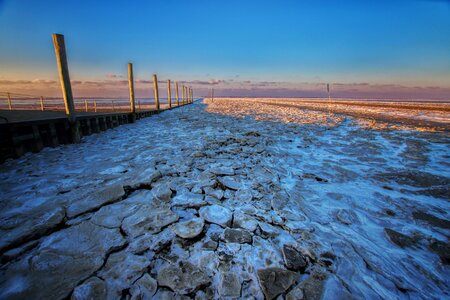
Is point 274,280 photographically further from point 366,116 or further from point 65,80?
point 366,116

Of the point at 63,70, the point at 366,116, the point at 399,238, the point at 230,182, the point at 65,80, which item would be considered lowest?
the point at 399,238

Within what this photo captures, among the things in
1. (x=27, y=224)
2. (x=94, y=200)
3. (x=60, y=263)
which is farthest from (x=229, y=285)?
(x=27, y=224)

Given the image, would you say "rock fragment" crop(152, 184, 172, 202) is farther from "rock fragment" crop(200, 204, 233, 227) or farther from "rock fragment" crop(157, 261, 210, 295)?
"rock fragment" crop(157, 261, 210, 295)

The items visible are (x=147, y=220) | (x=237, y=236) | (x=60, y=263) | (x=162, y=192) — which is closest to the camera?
(x=60, y=263)

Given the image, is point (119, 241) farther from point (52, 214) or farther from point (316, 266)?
point (316, 266)

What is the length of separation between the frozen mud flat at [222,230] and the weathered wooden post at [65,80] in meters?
2.28

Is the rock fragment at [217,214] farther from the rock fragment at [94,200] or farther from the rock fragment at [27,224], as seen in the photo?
the rock fragment at [27,224]

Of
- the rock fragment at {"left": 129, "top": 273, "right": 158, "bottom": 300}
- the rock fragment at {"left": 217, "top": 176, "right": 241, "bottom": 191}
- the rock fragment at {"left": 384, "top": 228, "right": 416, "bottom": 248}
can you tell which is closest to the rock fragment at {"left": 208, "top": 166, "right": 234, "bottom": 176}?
the rock fragment at {"left": 217, "top": 176, "right": 241, "bottom": 191}

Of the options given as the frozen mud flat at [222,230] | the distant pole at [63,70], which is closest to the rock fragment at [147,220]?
the frozen mud flat at [222,230]

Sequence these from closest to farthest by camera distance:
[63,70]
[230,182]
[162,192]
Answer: [162,192] → [230,182] → [63,70]

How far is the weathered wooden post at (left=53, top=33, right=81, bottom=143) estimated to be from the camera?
5.76 meters

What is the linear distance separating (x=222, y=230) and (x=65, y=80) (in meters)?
7.06

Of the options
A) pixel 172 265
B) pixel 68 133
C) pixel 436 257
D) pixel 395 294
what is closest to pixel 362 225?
pixel 436 257

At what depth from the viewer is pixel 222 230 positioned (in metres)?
2.20
